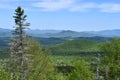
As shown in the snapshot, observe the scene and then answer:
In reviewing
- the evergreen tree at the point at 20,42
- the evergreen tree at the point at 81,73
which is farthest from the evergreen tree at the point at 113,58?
the evergreen tree at the point at 20,42

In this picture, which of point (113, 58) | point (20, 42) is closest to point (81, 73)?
point (113, 58)

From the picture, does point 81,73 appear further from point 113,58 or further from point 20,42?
point 20,42

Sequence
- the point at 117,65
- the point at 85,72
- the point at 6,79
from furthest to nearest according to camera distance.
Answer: the point at 85,72 < the point at 117,65 < the point at 6,79

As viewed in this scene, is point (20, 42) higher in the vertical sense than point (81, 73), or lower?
higher

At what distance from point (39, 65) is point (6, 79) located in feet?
147

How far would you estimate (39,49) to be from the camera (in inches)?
3497

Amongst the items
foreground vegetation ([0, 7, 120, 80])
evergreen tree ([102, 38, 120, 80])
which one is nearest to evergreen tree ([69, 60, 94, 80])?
foreground vegetation ([0, 7, 120, 80])

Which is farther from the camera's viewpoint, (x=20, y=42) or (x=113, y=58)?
(x=113, y=58)

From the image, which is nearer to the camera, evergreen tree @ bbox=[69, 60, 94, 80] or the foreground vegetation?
the foreground vegetation

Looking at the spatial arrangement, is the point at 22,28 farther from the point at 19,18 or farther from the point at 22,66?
the point at 22,66

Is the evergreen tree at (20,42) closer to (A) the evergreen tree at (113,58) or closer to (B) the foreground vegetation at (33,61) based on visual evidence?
(B) the foreground vegetation at (33,61)

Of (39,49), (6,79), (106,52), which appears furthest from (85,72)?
(6,79)

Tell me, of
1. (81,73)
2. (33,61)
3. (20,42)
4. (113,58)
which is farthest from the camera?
(81,73)

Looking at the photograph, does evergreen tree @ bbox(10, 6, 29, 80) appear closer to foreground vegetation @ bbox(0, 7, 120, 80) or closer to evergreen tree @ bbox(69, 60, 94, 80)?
foreground vegetation @ bbox(0, 7, 120, 80)
